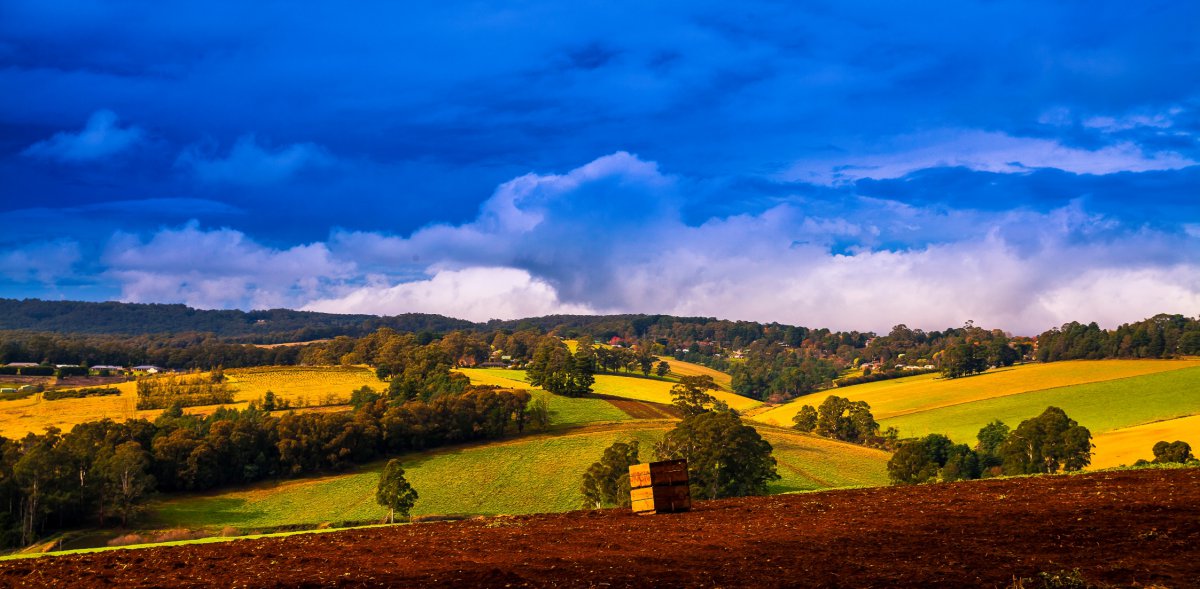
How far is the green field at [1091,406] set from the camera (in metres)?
102

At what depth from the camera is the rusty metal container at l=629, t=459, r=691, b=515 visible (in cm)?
2417

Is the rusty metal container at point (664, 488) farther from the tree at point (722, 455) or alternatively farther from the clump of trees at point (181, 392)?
the clump of trees at point (181, 392)

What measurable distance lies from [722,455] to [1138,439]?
1790 inches

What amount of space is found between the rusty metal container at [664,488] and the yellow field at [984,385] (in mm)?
110837

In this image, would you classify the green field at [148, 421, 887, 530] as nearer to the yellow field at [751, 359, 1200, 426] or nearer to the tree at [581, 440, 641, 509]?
the tree at [581, 440, 641, 509]

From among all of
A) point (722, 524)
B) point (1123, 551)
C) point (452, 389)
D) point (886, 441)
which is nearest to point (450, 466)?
point (452, 389)

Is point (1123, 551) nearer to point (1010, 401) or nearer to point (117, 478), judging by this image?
point (117, 478)

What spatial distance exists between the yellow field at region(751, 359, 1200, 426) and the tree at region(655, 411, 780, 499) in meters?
60.6

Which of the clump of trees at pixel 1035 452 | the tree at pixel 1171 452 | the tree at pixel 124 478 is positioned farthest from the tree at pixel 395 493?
the tree at pixel 1171 452

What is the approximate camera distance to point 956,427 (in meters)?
114

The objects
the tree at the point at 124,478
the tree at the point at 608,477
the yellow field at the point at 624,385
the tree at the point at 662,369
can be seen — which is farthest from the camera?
the tree at the point at 662,369

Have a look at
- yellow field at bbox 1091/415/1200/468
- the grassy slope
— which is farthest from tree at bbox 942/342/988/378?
yellow field at bbox 1091/415/1200/468

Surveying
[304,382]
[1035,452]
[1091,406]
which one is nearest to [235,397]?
[304,382]

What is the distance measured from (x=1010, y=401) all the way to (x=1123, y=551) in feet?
398
